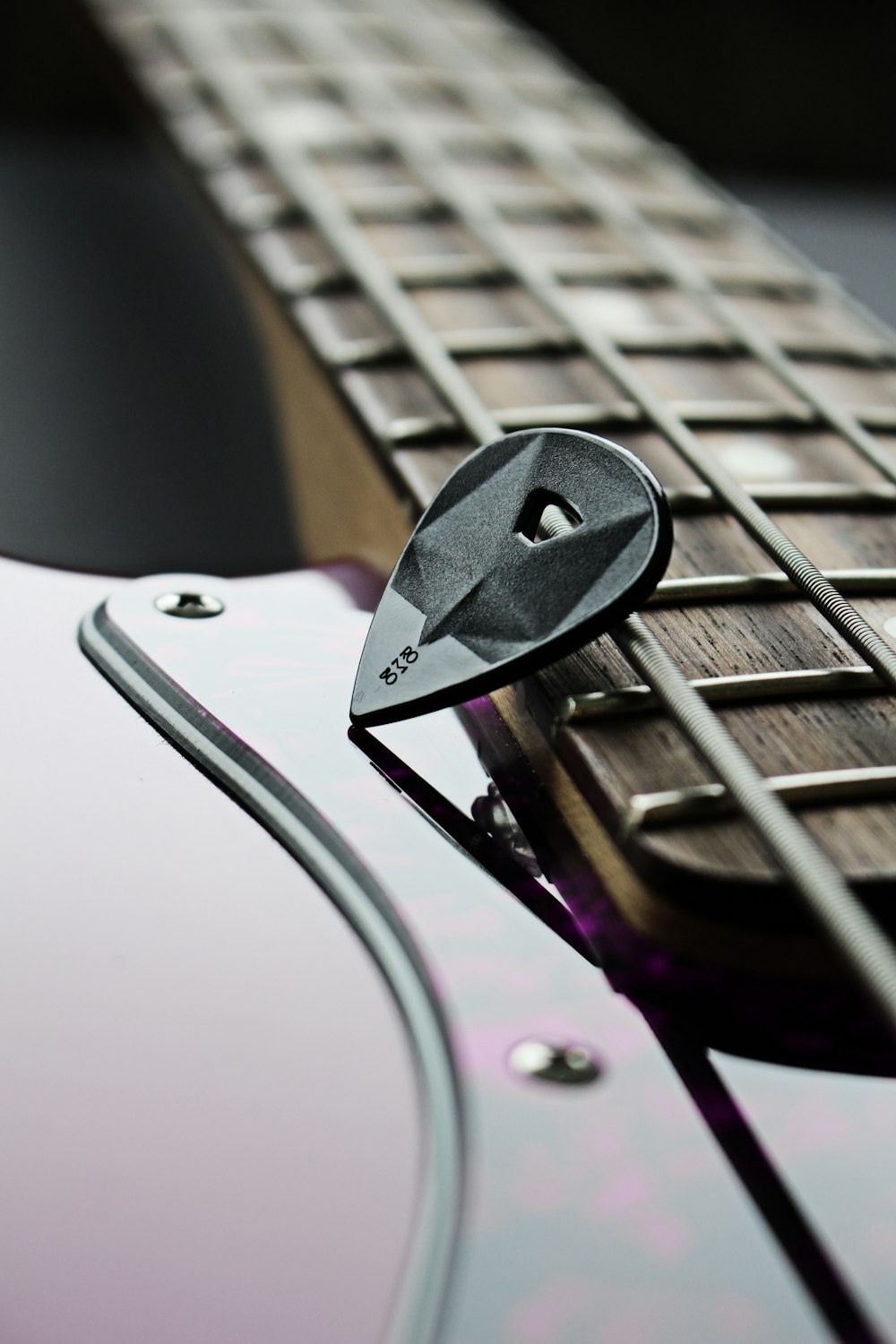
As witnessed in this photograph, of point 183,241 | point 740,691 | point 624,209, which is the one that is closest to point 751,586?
point 740,691

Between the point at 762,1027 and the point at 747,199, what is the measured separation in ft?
4.79

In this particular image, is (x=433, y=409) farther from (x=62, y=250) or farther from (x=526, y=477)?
(x=62, y=250)

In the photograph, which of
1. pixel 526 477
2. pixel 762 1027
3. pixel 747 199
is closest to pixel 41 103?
pixel 747 199

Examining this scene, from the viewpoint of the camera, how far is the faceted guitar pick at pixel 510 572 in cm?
48

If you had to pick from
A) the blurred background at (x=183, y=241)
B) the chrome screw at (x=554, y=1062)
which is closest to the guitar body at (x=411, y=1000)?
the chrome screw at (x=554, y=1062)

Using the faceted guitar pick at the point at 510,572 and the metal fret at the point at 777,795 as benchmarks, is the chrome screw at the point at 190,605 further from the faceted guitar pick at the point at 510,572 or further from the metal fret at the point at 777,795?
the metal fret at the point at 777,795

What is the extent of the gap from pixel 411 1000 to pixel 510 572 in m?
0.17

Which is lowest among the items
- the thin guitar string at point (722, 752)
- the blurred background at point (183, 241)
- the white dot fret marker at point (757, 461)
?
the blurred background at point (183, 241)

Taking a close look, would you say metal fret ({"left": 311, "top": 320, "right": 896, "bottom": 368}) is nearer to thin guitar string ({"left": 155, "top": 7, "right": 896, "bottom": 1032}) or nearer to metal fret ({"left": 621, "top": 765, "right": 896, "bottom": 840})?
thin guitar string ({"left": 155, "top": 7, "right": 896, "bottom": 1032})

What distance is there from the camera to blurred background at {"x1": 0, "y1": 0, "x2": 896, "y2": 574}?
0.84 m

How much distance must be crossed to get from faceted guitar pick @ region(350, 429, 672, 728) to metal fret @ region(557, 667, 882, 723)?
27 millimetres

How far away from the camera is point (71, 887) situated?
18.3 inches

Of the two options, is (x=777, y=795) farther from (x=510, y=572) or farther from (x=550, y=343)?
(x=550, y=343)

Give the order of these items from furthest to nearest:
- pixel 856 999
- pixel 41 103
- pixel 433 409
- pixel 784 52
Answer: pixel 784 52
pixel 41 103
pixel 433 409
pixel 856 999
